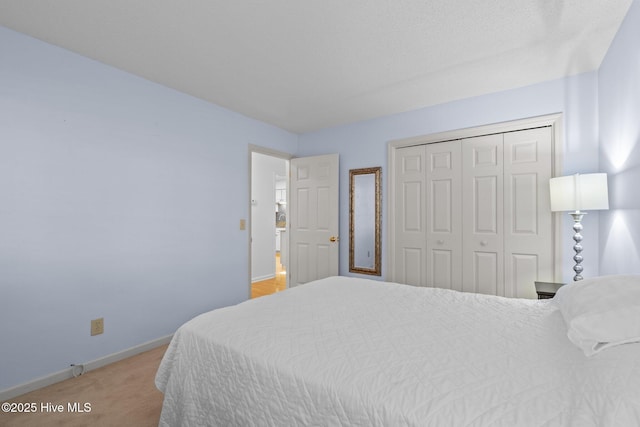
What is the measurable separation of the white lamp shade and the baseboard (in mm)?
3598

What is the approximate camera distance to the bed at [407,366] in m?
0.81

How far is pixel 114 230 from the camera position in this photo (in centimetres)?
256

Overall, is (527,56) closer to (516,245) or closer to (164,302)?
(516,245)

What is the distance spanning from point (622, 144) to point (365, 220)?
2.40 metres

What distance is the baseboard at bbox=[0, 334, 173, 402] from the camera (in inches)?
80.2

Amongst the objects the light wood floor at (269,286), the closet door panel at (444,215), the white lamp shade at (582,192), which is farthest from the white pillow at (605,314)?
the light wood floor at (269,286)

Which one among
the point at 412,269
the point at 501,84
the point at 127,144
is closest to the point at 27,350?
the point at 127,144

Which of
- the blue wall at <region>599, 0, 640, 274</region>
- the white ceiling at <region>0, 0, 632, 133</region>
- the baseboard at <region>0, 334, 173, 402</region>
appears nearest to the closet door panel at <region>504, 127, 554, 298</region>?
the blue wall at <region>599, 0, 640, 274</region>

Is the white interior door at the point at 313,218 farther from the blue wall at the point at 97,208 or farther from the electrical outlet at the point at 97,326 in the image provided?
the electrical outlet at the point at 97,326

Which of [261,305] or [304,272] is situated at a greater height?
[261,305]

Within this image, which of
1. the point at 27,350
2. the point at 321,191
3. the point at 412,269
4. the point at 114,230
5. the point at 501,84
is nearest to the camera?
the point at 27,350

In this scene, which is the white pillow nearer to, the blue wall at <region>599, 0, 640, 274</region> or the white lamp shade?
the blue wall at <region>599, 0, 640, 274</region>

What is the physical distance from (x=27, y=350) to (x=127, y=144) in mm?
1665

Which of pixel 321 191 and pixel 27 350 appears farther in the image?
pixel 321 191
